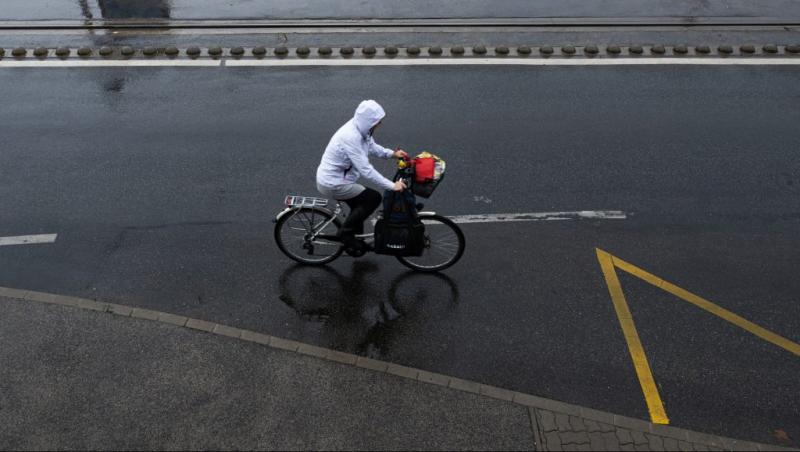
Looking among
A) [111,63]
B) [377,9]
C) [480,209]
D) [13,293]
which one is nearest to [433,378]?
[480,209]

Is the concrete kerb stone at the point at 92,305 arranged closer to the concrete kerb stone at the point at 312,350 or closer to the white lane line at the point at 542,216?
the concrete kerb stone at the point at 312,350

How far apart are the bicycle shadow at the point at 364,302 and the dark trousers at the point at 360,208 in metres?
0.52

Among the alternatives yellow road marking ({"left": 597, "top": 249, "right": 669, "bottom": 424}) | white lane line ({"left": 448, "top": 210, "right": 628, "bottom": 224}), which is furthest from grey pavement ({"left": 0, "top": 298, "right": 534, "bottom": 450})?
white lane line ({"left": 448, "top": 210, "right": 628, "bottom": 224})

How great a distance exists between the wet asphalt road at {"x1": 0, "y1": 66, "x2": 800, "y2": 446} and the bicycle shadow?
0.02 metres

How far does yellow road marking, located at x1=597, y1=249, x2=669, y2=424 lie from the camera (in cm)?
568

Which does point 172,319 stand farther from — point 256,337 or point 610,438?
point 610,438

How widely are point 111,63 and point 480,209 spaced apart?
277 inches

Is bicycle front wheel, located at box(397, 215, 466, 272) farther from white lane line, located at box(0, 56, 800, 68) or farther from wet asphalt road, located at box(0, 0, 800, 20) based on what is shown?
wet asphalt road, located at box(0, 0, 800, 20)

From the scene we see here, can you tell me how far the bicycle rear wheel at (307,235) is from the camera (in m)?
7.05

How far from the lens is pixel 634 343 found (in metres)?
6.31

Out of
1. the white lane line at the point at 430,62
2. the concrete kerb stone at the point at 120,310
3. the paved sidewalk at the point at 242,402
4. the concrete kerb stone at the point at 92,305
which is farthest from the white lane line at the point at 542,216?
the white lane line at the point at 430,62

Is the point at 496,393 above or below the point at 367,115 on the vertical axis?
below

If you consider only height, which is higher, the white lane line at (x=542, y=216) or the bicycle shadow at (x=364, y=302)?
the white lane line at (x=542, y=216)

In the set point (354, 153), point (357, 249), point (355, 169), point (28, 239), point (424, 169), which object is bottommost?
point (28, 239)
